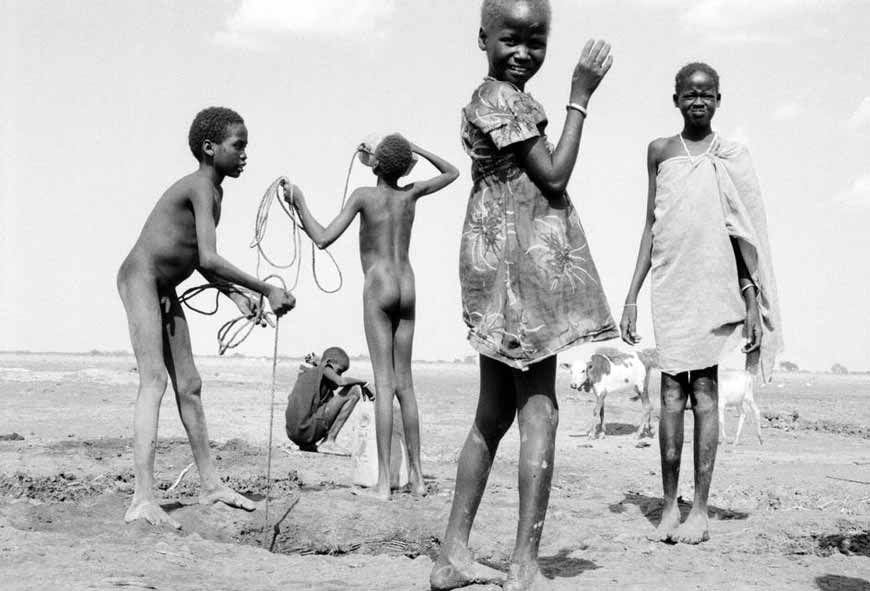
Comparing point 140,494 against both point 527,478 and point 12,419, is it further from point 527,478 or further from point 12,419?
point 12,419

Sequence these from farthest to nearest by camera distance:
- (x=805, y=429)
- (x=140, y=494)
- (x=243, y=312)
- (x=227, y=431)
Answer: (x=805, y=429) → (x=227, y=431) → (x=243, y=312) → (x=140, y=494)

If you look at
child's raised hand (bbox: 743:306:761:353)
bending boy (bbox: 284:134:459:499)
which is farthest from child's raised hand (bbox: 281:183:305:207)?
child's raised hand (bbox: 743:306:761:353)

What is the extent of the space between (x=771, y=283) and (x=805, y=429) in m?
8.65

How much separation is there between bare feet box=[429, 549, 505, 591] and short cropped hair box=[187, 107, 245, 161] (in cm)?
298

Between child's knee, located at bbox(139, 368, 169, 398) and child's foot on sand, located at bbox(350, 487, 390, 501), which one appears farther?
child's foot on sand, located at bbox(350, 487, 390, 501)

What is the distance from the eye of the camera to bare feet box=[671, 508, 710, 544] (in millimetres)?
4969

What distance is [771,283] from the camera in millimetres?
5477

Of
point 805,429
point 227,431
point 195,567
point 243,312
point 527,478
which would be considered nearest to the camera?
point 527,478

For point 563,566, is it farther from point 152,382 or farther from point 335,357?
point 335,357

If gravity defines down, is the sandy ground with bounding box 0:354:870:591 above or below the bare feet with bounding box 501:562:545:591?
below

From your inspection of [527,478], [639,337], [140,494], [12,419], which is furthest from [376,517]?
[12,419]

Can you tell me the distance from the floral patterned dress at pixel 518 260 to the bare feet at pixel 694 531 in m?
1.78

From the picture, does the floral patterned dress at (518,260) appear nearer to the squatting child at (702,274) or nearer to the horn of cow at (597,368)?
the squatting child at (702,274)

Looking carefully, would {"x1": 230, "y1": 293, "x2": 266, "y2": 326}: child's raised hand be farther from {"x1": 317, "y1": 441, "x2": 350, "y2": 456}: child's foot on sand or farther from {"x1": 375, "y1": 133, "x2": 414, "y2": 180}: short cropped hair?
{"x1": 317, "y1": 441, "x2": 350, "y2": 456}: child's foot on sand
